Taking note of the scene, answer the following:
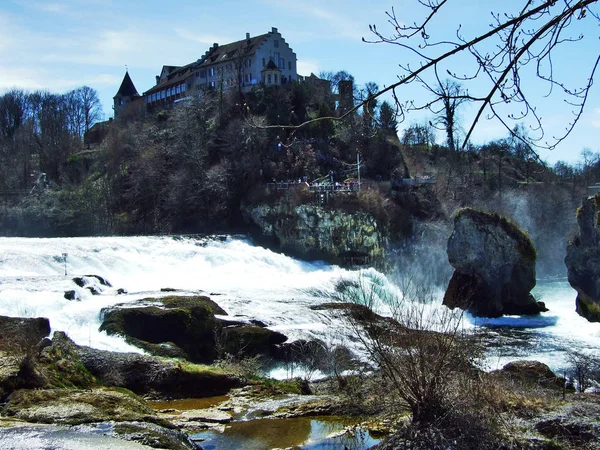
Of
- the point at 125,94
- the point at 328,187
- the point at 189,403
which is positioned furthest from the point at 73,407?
the point at 125,94

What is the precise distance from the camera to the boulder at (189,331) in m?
17.8

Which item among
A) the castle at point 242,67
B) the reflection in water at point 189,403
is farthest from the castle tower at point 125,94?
the reflection in water at point 189,403

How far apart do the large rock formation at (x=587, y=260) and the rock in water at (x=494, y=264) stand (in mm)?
2114

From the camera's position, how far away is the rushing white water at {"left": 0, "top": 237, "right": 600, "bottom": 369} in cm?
1975

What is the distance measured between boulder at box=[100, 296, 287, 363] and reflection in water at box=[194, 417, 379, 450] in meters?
6.91

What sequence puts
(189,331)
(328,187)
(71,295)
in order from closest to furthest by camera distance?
(189,331) < (71,295) < (328,187)

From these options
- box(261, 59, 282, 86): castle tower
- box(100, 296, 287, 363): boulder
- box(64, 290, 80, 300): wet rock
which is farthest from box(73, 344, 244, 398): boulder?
box(261, 59, 282, 86): castle tower

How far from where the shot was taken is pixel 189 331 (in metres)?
18.2

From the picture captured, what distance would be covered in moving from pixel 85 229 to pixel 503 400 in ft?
170

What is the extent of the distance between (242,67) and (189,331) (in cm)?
5360

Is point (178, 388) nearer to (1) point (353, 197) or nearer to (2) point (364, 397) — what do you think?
(2) point (364, 397)

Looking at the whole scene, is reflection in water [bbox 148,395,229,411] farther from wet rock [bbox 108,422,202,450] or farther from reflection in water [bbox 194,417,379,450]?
wet rock [bbox 108,422,202,450]

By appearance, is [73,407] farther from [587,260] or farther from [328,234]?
[328,234]

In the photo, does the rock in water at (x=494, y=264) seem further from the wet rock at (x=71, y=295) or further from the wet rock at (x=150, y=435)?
the wet rock at (x=150, y=435)
